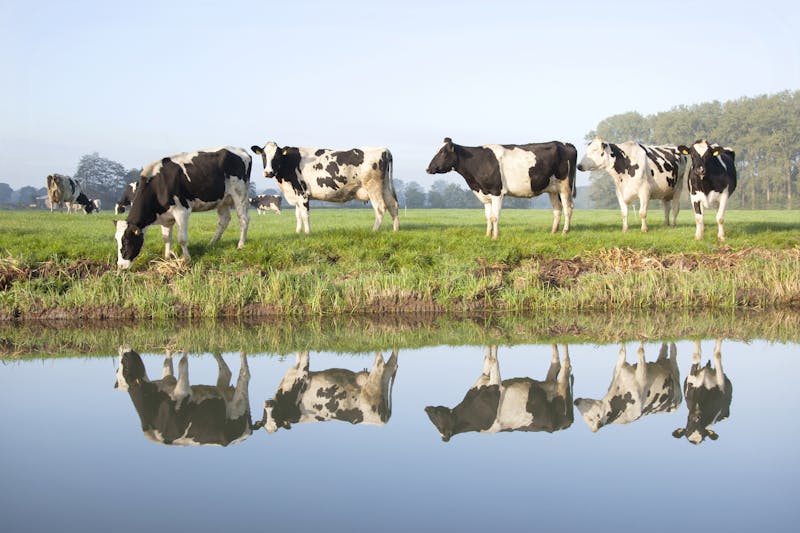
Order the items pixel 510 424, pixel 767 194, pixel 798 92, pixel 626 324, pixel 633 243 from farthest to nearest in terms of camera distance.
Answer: pixel 798 92 < pixel 767 194 < pixel 633 243 < pixel 626 324 < pixel 510 424

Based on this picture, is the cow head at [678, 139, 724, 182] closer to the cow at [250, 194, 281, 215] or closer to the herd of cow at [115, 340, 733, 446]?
the herd of cow at [115, 340, 733, 446]

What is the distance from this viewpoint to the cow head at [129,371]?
32.9 feet

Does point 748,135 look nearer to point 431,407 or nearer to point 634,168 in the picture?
point 634,168

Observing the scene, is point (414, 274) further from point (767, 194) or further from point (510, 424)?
point (767, 194)

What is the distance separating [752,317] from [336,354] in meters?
7.20

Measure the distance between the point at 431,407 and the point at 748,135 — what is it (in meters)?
71.1

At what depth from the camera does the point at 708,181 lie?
18031 millimetres

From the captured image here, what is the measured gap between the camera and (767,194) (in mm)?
67750

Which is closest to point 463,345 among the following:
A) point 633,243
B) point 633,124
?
point 633,243

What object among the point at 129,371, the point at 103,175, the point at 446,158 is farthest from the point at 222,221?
the point at 103,175

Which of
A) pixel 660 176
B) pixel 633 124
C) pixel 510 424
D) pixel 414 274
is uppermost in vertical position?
pixel 633 124

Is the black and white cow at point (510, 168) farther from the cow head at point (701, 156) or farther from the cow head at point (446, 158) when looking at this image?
the cow head at point (701, 156)

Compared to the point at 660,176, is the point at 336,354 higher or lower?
lower

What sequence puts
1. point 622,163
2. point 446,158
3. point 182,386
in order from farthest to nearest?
point 622,163 → point 446,158 → point 182,386
